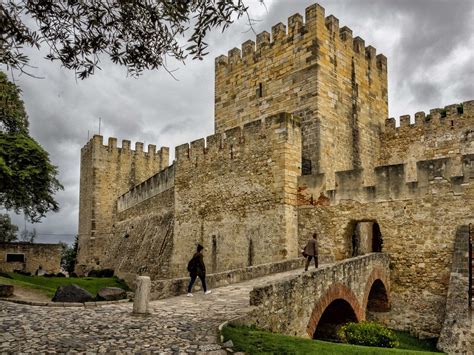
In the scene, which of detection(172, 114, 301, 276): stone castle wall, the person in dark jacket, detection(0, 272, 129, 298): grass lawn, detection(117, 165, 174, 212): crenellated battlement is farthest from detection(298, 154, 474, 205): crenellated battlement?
detection(0, 272, 129, 298): grass lawn

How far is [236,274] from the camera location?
41.4 ft

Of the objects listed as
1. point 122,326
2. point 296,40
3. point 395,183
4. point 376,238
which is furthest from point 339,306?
point 296,40

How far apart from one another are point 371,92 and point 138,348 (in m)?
17.3

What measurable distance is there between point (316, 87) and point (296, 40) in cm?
243

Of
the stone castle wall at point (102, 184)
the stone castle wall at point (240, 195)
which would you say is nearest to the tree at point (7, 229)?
the stone castle wall at point (102, 184)

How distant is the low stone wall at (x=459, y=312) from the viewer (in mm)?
10773

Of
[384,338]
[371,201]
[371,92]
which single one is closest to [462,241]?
[371,201]

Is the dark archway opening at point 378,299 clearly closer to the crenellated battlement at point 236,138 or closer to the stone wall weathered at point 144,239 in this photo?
the crenellated battlement at point 236,138

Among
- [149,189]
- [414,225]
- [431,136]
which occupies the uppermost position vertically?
[431,136]

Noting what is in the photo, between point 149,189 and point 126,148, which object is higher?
point 126,148

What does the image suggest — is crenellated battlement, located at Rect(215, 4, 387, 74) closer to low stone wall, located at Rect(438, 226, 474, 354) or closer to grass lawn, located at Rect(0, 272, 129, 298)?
low stone wall, located at Rect(438, 226, 474, 354)

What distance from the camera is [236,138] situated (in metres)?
18.4

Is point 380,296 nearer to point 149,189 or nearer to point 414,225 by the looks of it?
point 414,225

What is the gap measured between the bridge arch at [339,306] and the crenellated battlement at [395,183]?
4357 millimetres
